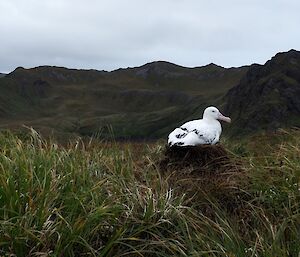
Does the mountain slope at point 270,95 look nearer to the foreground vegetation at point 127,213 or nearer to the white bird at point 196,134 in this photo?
the white bird at point 196,134

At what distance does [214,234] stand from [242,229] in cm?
47

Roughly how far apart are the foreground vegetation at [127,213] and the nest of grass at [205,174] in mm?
20

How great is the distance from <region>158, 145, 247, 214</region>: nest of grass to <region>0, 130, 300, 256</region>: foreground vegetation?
20 millimetres

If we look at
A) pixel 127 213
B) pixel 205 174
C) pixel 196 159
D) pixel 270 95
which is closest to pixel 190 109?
pixel 270 95

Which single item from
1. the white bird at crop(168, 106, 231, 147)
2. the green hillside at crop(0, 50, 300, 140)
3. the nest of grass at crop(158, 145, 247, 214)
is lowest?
the green hillside at crop(0, 50, 300, 140)

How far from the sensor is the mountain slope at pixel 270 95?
86562 millimetres

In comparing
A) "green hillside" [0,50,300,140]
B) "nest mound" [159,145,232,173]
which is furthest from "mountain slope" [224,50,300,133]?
"nest mound" [159,145,232,173]

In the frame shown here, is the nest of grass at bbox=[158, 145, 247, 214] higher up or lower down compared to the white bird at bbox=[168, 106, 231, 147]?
lower down

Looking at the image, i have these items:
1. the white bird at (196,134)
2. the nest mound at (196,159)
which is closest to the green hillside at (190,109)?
the white bird at (196,134)

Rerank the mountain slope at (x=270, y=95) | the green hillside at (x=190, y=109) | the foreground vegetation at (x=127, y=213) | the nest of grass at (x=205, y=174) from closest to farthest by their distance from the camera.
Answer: the foreground vegetation at (x=127, y=213), the nest of grass at (x=205, y=174), the mountain slope at (x=270, y=95), the green hillside at (x=190, y=109)

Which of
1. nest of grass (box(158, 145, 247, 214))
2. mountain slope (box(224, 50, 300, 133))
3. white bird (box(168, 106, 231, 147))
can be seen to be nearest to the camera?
nest of grass (box(158, 145, 247, 214))

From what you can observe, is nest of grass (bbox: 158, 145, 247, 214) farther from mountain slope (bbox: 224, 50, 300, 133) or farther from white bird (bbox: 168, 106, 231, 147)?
mountain slope (bbox: 224, 50, 300, 133)

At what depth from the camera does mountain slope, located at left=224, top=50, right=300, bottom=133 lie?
86.6 meters

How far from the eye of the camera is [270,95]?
99750 millimetres
